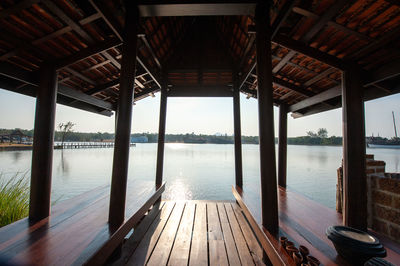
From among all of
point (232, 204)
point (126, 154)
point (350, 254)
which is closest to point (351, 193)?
point (350, 254)

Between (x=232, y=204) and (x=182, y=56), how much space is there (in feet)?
14.2

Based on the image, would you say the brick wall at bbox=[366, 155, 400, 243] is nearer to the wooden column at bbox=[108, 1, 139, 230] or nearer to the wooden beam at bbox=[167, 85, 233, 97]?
the wooden beam at bbox=[167, 85, 233, 97]

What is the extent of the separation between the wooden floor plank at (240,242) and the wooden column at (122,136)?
1.73 m

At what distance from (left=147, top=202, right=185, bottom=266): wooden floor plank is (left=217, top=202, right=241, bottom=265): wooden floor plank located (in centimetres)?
84

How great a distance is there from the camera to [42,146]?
2547 mm

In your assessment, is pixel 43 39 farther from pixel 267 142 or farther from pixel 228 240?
pixel 228 240

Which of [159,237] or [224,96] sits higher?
[224,96]

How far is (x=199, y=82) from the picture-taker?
5293 millimetres

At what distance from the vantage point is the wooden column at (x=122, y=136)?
2240mm

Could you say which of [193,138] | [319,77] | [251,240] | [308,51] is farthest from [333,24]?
[193,138]

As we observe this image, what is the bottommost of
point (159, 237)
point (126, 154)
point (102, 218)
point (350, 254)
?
point (159, 237)

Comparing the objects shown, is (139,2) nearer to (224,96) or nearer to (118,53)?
(118,53)

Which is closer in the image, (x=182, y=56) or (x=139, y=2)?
(x=139, y=2)

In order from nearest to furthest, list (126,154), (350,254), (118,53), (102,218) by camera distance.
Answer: (350,254)
(126,154)
(102,218)
(118,53)
